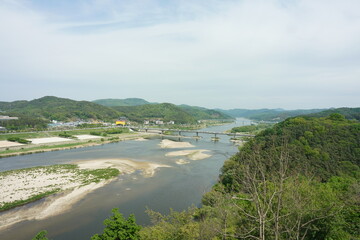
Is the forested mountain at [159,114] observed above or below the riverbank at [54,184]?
above

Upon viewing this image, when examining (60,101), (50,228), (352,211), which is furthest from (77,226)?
(60,101)

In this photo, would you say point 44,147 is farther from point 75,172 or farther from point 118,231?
point 118,231

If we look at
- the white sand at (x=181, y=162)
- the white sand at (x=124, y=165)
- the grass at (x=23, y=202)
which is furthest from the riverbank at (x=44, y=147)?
the white sand at (x=181, y=162)

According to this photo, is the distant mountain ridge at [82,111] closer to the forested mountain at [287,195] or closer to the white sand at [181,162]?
the white sand at [181,162]

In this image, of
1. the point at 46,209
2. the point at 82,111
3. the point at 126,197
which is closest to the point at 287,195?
the point at 126,197

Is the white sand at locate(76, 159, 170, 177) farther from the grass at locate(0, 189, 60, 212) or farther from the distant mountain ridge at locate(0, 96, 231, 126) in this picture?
the distant mountain ridge at locate(0, 96, 231, 126)

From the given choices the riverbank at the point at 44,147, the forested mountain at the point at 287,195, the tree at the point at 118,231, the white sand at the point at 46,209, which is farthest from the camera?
the riverbank at the point at 44,147

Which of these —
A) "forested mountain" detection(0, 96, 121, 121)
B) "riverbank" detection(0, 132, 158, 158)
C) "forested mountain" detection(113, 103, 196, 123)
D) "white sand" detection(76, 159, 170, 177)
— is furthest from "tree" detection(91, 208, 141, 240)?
"forested mountain" detection(113, 103, 196, 123)
